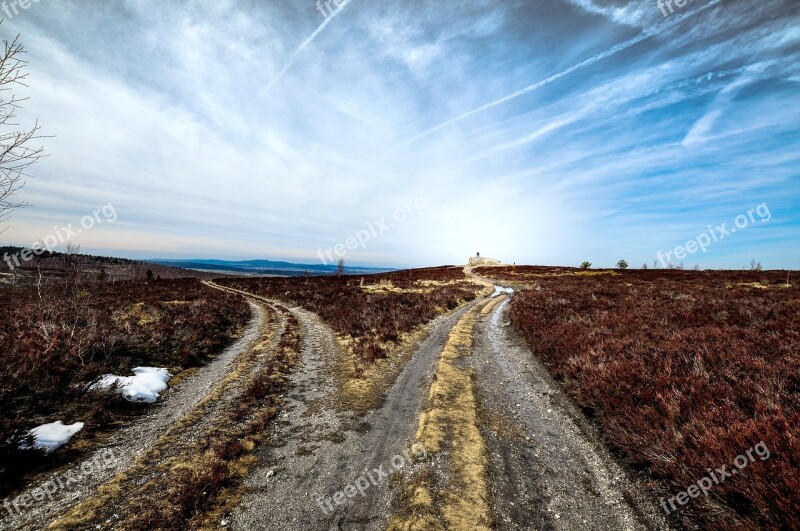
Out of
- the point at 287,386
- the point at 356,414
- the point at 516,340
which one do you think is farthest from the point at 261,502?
the point at 516,340

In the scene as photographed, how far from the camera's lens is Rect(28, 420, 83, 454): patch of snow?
21.7 ft

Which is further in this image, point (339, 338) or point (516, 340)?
point (339, 338)

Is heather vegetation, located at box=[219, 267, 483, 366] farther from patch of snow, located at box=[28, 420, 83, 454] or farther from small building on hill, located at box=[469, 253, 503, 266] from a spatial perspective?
small building on hill, located at box=[469, 253, 503, 266]

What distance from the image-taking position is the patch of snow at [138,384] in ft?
30.2

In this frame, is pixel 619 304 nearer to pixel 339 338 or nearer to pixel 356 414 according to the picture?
pixel 339 338

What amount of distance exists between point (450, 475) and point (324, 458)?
261cm

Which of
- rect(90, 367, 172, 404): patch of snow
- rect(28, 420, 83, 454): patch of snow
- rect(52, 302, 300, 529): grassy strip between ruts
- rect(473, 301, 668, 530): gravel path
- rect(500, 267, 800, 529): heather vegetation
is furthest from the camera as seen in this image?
rect(90, 367, 172, 404): patch of snow

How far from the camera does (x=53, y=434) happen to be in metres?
6.95

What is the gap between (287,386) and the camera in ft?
35.4

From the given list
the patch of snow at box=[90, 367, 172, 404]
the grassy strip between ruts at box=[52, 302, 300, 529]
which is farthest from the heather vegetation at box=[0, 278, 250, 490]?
the grassy strip between ruts at box=[52, 302, 300, 529]

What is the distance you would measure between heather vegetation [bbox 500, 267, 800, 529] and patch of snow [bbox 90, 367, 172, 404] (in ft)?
40.3

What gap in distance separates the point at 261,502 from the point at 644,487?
664 centimetres

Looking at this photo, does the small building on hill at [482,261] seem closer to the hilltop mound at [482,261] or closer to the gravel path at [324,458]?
the hilltop mound at [482,261]

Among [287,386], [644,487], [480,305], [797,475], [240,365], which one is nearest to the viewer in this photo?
[797,475]
